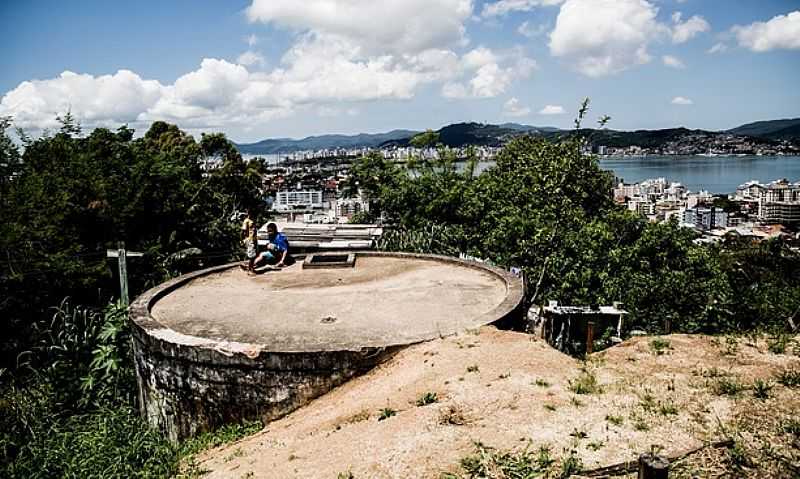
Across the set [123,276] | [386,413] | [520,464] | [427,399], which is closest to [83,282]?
[123,276]

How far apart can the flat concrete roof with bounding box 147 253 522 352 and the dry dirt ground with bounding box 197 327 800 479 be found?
70cm

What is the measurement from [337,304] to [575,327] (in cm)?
353

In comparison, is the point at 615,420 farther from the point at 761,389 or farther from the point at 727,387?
the point at 761,389

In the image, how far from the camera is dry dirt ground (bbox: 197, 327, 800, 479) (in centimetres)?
399

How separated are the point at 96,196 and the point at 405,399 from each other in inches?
353

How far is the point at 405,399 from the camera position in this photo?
512 cm

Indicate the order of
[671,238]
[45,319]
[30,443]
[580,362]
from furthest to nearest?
[671,238], [45,319], [30,443], [580,362]

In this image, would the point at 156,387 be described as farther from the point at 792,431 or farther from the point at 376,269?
the point at 792,431

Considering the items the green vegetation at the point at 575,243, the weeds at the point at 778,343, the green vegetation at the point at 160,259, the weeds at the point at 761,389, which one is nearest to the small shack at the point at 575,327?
the green vegetation at the point at 575,243


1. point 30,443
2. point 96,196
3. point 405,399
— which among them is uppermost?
point 96,196

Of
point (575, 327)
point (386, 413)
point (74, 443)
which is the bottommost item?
point (74, 443)

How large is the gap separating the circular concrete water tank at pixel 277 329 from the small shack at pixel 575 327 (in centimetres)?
72

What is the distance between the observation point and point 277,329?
688 cm

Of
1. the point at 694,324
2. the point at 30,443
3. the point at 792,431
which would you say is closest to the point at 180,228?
the point at 30,443
